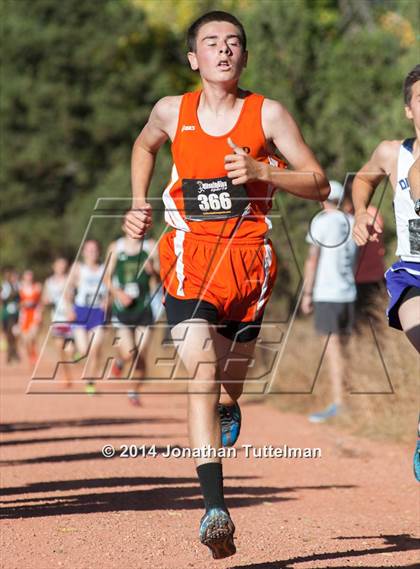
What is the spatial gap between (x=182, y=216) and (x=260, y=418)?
27.0 feet

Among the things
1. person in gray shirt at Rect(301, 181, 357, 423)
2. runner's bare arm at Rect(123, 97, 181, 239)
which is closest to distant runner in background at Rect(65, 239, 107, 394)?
person in gray shirt at Rect(301, 181, 357, 423)

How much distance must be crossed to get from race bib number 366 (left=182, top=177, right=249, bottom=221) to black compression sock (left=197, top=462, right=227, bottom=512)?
1213 mm

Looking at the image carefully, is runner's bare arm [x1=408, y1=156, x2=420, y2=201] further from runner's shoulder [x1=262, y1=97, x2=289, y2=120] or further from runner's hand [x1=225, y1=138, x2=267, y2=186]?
runner's hand [x1=225, y1=138, x2=267, y2=186]

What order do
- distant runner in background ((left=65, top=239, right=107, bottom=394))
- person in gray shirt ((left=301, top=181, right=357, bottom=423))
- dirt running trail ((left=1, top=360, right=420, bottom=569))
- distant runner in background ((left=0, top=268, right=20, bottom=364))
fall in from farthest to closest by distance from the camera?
distant runner in background ((left=0, top=268, right=20, bottom=364)), distant runner in background ((left=65, top=239, right=107, bottom=394)), person in gray shirt ((left=301, top=181, right=357, bottom=423)), dirt running trail ((left=1, top=360, right=420, bottom=569))

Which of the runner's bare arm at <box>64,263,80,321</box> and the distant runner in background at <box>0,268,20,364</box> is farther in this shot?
the distant runner in background at <box>0,268,20,364</box>

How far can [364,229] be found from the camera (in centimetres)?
630

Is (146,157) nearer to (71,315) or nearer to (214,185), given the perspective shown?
(214,185)

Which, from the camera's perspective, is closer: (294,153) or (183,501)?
(294,153)

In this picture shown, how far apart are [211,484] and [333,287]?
24.4 feet

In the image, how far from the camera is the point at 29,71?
154 ft

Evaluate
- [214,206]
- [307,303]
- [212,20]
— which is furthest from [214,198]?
[307,303]

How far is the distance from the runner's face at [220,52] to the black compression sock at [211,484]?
1.81 metres

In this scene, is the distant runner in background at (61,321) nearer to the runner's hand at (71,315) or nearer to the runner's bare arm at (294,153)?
the runner's hand at (71,315)

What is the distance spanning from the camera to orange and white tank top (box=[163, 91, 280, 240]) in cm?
600
